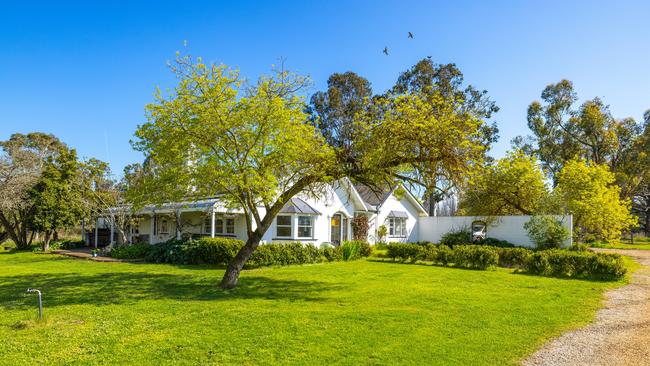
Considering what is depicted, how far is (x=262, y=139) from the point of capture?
38.2 feet

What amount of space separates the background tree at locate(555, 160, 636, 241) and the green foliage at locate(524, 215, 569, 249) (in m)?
1.71

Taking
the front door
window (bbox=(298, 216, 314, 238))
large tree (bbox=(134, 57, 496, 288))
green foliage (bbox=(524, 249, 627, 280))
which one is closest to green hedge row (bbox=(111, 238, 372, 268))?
window (bbox=(298, 216, 314, 238))

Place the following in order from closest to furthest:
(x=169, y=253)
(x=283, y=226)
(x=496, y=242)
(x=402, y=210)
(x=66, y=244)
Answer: (x=169, y=253)
(x=283, y=226)
(x=496, y=242)
(x=66, y=244)
(x=402, y=210)

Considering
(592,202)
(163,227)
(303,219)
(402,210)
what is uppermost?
(592,202)

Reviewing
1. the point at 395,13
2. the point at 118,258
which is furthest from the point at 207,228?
the point at 395,13

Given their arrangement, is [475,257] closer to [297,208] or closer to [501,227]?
[297,208]

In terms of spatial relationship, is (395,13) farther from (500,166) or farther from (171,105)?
(500,166)

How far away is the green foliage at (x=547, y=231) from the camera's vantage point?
23.4 meters

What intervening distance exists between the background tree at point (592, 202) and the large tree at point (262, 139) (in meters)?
16.3

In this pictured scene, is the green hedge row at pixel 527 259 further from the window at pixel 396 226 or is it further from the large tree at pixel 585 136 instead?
the large tree at pixel 585 136

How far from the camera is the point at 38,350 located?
6348 mm

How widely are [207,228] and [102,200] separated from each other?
22.1 feet

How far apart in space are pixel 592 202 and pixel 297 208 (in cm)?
1632

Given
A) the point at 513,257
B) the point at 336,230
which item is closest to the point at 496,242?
the point at 513,257
